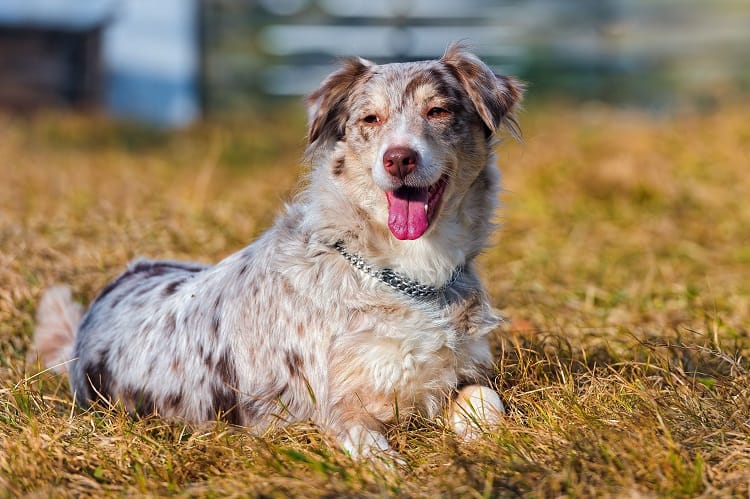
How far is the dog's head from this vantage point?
3605 millimetres

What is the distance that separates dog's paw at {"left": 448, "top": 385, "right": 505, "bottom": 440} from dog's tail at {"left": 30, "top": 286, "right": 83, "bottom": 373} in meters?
1.93

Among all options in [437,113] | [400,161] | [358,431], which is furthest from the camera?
[437,113]

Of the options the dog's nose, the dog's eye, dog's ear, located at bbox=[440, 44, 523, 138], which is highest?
dog's ear, located at bbox=[440, 44, 523, 138]

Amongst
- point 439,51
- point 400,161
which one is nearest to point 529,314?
point 400,161

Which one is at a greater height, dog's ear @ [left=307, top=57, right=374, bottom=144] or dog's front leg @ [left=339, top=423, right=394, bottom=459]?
dog's ear @ [left=307, top=57, right=374, bottom=144]

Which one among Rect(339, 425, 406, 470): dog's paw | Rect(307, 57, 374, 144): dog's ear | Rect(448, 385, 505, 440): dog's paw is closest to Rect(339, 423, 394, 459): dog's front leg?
Rect(339, 425, 406, 470): dog's paw

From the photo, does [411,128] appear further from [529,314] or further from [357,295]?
[529,314]

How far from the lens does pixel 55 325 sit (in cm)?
459

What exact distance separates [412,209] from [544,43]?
1283 centimetres

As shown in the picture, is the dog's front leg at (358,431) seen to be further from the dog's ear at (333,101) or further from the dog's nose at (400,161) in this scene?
the dog's ear at (333,101)

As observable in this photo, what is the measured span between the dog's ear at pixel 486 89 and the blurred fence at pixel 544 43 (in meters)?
11.2

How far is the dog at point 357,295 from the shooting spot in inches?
137

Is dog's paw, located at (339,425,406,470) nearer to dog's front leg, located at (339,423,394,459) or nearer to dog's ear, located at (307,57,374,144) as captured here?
dog's front leg, located at (339,423,394,459)

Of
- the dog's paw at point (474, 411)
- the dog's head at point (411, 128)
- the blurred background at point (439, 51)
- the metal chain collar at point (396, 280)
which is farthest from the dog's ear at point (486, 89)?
the blurred background at point (439, 51)
